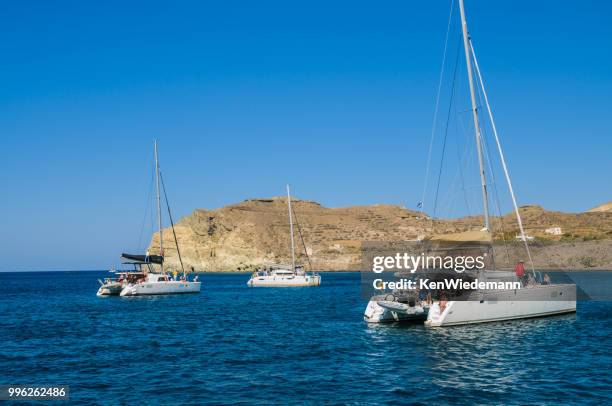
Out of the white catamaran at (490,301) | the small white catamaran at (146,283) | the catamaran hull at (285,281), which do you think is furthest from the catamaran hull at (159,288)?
the white catamaran at (490,301)

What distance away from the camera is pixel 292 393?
17562 mm

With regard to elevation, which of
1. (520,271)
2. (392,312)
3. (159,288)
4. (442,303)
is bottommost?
(159,288)

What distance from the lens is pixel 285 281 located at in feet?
301

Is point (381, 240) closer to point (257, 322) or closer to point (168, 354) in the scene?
point (257, 322)

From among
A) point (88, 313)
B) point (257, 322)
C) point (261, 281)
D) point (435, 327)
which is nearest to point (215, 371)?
point (435, 327)

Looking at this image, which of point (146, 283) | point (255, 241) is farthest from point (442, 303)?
point (255, 241)

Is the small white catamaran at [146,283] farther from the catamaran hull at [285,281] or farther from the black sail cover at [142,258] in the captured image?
the catamaran hull at [285,281]

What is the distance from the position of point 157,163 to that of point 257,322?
40.5 metres

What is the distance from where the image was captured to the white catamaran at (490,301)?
30312 mm

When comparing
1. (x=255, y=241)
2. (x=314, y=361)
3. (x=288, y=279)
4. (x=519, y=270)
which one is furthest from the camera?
(x=255, y=241)

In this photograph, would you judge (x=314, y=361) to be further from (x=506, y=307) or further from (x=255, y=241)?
(x=255, y=241)

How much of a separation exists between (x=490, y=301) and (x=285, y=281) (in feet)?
205

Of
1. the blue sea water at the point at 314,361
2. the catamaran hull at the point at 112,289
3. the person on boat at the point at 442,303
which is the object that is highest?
the person on boat at the point at 442,303

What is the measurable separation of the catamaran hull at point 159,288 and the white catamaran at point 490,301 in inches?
1599
